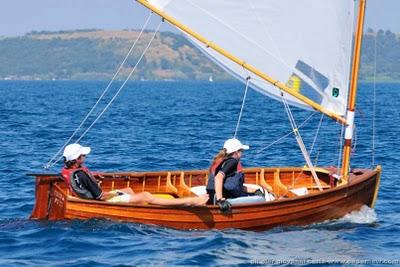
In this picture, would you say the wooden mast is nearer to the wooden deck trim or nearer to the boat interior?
the boat interior

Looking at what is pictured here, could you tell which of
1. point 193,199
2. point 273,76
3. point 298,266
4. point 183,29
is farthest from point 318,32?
point 298,266

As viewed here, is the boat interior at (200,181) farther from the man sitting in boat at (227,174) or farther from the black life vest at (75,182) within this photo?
the black life vest at (75,182)

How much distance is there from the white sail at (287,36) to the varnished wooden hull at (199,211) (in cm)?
201

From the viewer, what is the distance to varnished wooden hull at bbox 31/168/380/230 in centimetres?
1712

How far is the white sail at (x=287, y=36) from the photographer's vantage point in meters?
18.6

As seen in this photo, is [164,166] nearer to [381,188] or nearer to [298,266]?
[381,188]

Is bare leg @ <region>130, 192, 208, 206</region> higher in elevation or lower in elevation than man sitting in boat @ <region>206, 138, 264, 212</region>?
lower

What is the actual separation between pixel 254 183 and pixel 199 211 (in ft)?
12.4

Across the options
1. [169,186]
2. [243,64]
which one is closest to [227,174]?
[243,64]

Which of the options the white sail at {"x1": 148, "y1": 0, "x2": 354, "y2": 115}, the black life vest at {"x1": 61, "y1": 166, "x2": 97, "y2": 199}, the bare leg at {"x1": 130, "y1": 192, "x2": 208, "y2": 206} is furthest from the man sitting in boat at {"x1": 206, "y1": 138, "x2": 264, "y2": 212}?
the black life vest at {"x1": 61, "y1": 166, "x2": 97, "y2": 199}

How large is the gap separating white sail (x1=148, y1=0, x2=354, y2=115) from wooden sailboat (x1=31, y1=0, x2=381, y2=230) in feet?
0.09

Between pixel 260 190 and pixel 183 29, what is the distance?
3578 mm

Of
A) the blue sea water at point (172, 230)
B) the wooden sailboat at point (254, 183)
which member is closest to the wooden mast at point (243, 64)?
the wooden sailboat at point (254, 183)

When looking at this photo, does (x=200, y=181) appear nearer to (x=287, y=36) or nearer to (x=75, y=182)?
(x=287, y=36)
